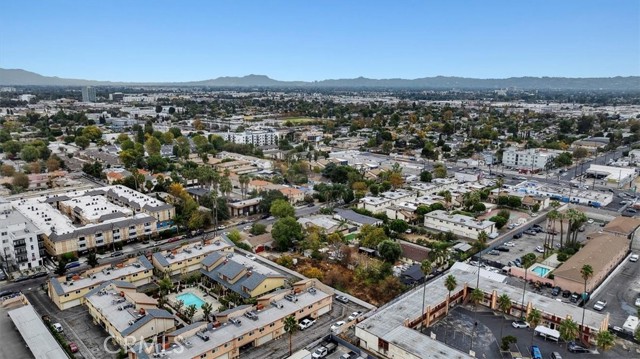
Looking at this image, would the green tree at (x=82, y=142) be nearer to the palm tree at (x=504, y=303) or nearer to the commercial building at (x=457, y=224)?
the commercial building at (x=457, y=224)

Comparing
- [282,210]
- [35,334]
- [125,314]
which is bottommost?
[35,334]

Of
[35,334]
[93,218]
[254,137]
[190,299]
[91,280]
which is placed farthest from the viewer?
[254,137]

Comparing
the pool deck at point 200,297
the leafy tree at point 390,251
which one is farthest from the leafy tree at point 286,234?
the pool deck at point 200,297

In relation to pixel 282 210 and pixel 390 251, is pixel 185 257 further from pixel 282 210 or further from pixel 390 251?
pixel 390 251

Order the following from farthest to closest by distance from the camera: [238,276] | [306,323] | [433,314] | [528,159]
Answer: [528,159] → [238,276] → [433,314] → [306,323]

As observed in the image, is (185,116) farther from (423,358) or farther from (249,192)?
(423,358)

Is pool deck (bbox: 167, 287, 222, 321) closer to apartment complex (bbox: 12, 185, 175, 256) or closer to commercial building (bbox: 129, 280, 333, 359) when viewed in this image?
commercial building (bbox: 129, 280, 333, 359)

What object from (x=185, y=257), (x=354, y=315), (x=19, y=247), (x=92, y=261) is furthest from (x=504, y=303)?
(x=19, y=247)

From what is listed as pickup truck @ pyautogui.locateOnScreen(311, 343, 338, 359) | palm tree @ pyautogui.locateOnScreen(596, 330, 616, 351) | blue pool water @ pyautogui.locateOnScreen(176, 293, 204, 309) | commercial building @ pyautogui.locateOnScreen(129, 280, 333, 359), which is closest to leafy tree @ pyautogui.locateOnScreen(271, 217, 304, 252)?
commercial building @ pyautogui.locateOnScreen(129, 280, 333, 359)
